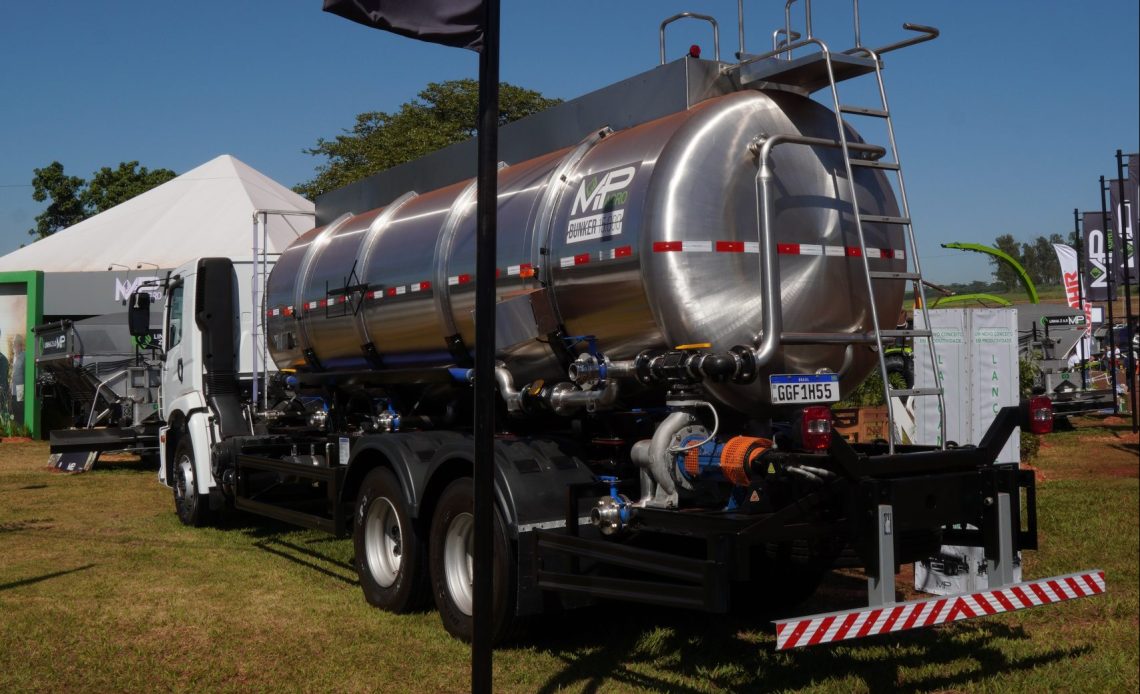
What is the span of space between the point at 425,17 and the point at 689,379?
2.28 metres

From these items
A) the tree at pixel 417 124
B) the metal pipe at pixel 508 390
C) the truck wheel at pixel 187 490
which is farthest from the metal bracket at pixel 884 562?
the tree at pixel 417 124

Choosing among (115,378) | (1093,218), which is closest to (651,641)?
(115,378)

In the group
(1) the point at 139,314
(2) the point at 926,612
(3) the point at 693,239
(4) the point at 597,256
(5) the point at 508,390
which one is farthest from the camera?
(1) the point at 139,314

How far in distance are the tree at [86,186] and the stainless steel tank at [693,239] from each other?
52526 mm

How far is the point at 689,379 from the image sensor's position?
597 centimetres

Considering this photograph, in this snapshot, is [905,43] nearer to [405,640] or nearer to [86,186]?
[405,640]

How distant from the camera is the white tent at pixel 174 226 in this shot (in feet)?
88.8

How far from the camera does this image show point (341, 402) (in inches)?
404

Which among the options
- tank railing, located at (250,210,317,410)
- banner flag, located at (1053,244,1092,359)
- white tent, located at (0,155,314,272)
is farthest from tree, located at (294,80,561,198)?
tank railing, located at (250,210,317,410)

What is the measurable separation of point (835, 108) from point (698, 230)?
107 centimetres

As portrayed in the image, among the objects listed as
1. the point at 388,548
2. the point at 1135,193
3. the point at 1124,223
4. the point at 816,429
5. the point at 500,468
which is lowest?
the point at 388,548

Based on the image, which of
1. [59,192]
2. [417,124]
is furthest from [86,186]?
[417,124]

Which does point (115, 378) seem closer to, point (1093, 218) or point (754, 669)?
point (754, 669)

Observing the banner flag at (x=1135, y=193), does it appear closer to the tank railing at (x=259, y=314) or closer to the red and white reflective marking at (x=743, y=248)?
the tank railing at (x=259, y=314)
